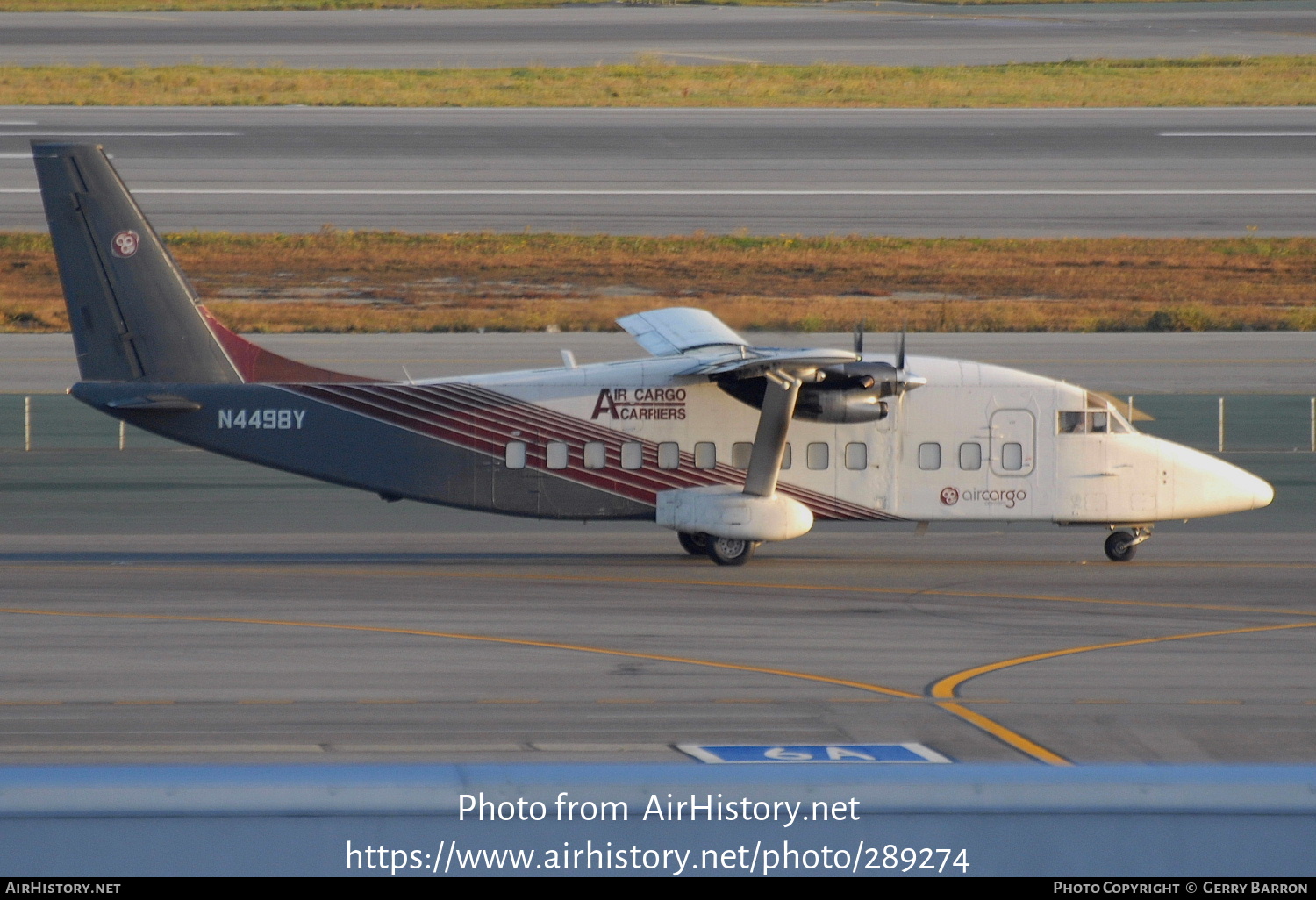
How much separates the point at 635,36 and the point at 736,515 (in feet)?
190

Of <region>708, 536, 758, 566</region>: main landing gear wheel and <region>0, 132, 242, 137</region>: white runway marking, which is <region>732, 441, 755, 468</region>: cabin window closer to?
<region>708, 536, 758, 566</region>: main landing gear wheel

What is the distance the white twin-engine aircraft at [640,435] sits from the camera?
23.9 meters

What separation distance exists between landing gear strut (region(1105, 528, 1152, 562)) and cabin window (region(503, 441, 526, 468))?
930 centimetres

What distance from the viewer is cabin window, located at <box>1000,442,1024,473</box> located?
24156 mm

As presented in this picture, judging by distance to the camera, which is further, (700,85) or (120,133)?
(700,85)

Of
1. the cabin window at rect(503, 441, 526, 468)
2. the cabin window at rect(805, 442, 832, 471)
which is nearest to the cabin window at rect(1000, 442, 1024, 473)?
the cabin window at rect(805, 442, 832, 471)

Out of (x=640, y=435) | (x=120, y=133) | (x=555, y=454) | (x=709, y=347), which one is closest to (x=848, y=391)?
(x=709, y=347)

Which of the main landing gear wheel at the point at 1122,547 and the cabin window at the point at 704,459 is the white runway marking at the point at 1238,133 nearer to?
the main landing gear wheel at the point at 1122,547

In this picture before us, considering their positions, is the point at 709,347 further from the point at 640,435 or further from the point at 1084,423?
the point at 1084,423

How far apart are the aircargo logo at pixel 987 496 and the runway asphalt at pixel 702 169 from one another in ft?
88.2

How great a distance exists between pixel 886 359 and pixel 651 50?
52242 mm

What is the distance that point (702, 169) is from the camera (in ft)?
185

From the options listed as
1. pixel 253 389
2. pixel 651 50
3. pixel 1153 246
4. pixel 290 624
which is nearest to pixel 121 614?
pixel 290 624

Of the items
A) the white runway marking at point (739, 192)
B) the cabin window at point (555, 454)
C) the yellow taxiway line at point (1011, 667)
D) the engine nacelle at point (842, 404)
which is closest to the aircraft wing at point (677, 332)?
the engine nacelle at point (842, 404)
